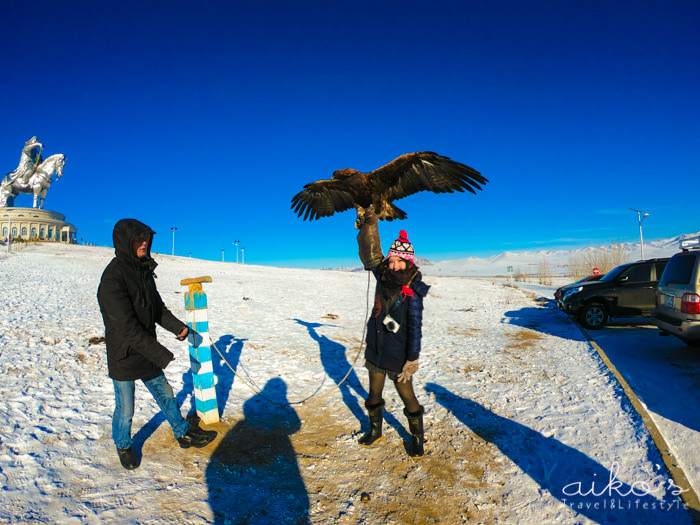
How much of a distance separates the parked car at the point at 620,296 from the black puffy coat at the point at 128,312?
10.0m

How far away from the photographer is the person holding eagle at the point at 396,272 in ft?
11.0

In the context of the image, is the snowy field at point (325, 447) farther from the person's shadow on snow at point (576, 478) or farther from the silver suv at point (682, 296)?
the silver suv at point (682, 296)

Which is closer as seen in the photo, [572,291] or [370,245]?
[370,245]

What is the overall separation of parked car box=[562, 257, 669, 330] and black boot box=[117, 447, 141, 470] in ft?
33.1

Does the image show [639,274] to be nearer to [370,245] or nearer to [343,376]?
[343,376]

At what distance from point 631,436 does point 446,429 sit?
180cm

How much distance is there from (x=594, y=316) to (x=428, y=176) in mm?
8252

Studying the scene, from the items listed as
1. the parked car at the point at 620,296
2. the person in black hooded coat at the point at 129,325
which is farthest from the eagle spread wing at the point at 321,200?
the parked car at the point at 620,296

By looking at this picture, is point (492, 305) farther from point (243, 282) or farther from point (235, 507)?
point (235, 507)

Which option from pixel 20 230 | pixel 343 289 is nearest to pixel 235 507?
pixel 343 289

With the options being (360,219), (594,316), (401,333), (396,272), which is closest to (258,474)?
(401,333)

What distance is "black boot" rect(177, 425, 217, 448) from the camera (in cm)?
371

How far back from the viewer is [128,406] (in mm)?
3279

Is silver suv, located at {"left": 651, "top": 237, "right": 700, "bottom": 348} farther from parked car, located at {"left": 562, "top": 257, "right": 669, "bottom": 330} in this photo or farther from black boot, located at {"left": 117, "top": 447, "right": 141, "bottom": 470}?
black boot, located at {"left": 117, "top": 447, "right": 141, "bottom": 470}
